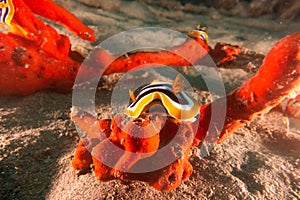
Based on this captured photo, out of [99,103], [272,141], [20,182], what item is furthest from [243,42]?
[20,182]

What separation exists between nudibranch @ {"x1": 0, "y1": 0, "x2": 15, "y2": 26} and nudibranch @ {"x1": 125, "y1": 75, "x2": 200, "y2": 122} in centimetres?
149

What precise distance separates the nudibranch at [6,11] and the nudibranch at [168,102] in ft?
4.90

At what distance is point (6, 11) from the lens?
2.14 metres

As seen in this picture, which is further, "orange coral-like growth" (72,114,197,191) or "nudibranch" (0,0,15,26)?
"nudibranch" (0,0,15,26)

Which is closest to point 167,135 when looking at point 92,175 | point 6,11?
point 92,175

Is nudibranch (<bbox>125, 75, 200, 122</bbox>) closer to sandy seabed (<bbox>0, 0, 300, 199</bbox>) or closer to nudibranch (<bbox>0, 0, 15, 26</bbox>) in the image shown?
sandy seabed (<bbox>0, 0, 300, 199</bbox>)

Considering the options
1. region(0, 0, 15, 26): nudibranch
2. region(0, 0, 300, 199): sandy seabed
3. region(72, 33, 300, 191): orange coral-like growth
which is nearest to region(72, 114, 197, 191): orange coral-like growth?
→ region(72, 33, 300, 191): orange coral-like growth

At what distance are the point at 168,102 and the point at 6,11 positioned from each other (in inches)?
67.7

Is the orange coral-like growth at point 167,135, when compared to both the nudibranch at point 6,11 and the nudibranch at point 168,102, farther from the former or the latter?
the nudibranch at point 6,11

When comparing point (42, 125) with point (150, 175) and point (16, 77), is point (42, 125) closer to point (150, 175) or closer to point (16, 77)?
point (16, 77)

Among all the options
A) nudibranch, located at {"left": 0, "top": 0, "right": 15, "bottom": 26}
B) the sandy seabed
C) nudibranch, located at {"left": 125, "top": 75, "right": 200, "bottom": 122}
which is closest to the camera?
nudibranch, located at {"left": 125, "top": 75, "right": 200, "bottom": 122}

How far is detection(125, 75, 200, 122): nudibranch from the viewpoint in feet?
5.00

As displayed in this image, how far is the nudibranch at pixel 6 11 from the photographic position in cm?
209

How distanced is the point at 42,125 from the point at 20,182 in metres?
0.66
